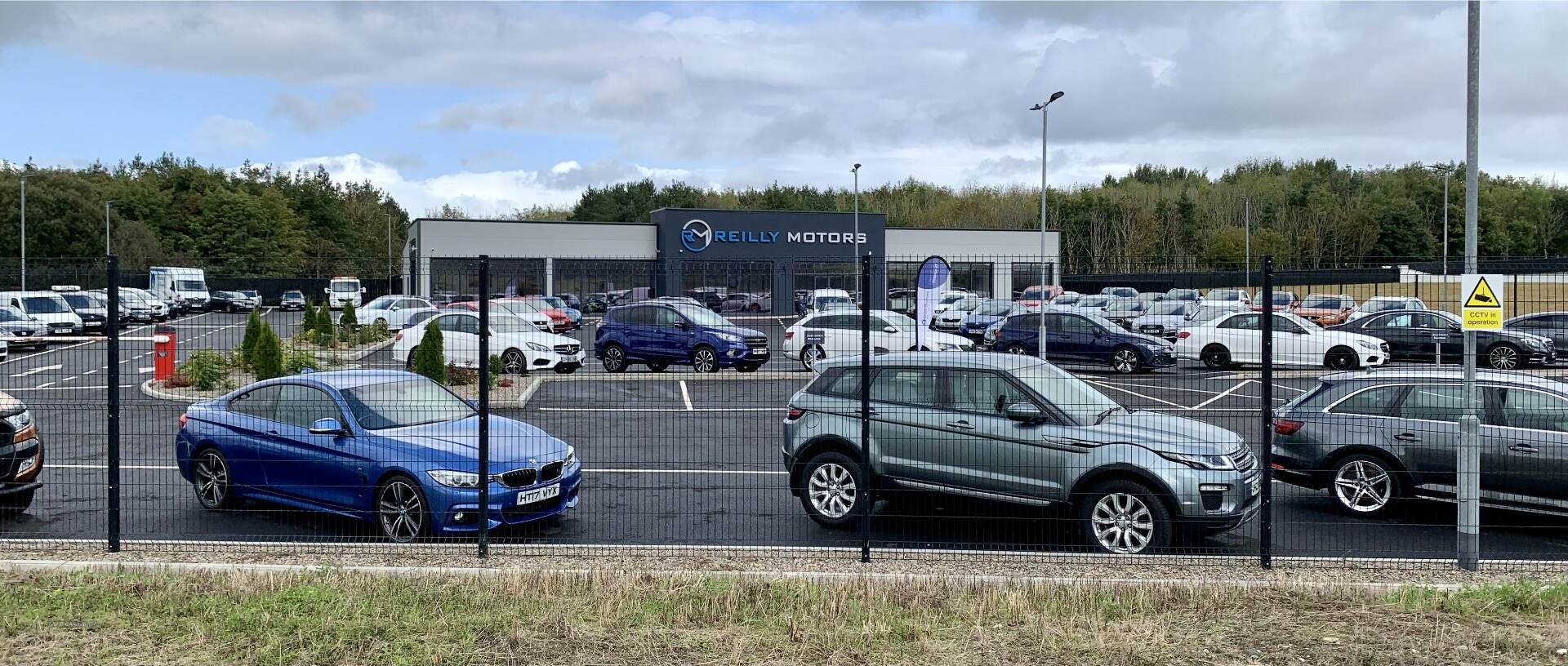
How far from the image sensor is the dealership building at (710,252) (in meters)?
8.52

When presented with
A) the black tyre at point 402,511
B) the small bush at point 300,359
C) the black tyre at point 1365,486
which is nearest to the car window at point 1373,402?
the black tyre at point 1365,486

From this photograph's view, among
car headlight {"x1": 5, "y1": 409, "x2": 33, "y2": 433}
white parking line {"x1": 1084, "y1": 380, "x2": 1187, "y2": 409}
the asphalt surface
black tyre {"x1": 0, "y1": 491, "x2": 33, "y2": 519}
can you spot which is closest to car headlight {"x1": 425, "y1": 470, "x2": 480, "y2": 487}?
the asphalt surface

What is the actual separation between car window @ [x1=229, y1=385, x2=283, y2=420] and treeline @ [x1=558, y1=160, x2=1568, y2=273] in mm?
52158

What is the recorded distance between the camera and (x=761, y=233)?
2438 inches

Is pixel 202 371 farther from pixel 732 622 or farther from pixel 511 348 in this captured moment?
pixel 732 622

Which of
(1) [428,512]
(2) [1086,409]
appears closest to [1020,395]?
(2) [1086,409]

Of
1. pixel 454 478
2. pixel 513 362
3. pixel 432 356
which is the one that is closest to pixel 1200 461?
pixel 454 478

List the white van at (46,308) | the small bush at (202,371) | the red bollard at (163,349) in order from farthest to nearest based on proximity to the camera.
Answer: the white van at (46,308)
the small bush at (202,371)
the red bollard at (163,349)

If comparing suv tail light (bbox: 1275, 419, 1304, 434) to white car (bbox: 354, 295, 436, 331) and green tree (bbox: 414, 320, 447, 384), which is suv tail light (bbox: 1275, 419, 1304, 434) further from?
white car (bbox: 354, 295, 436, 331)

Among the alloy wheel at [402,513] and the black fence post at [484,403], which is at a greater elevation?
the black fence post at [484,403]

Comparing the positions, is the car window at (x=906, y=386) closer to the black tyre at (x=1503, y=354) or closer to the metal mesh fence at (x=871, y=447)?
the metal mesh fence at (x=871, y=447)

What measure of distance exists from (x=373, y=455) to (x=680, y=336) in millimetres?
6332

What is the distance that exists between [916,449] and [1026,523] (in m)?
1.05

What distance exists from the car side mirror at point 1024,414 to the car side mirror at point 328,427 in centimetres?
514
